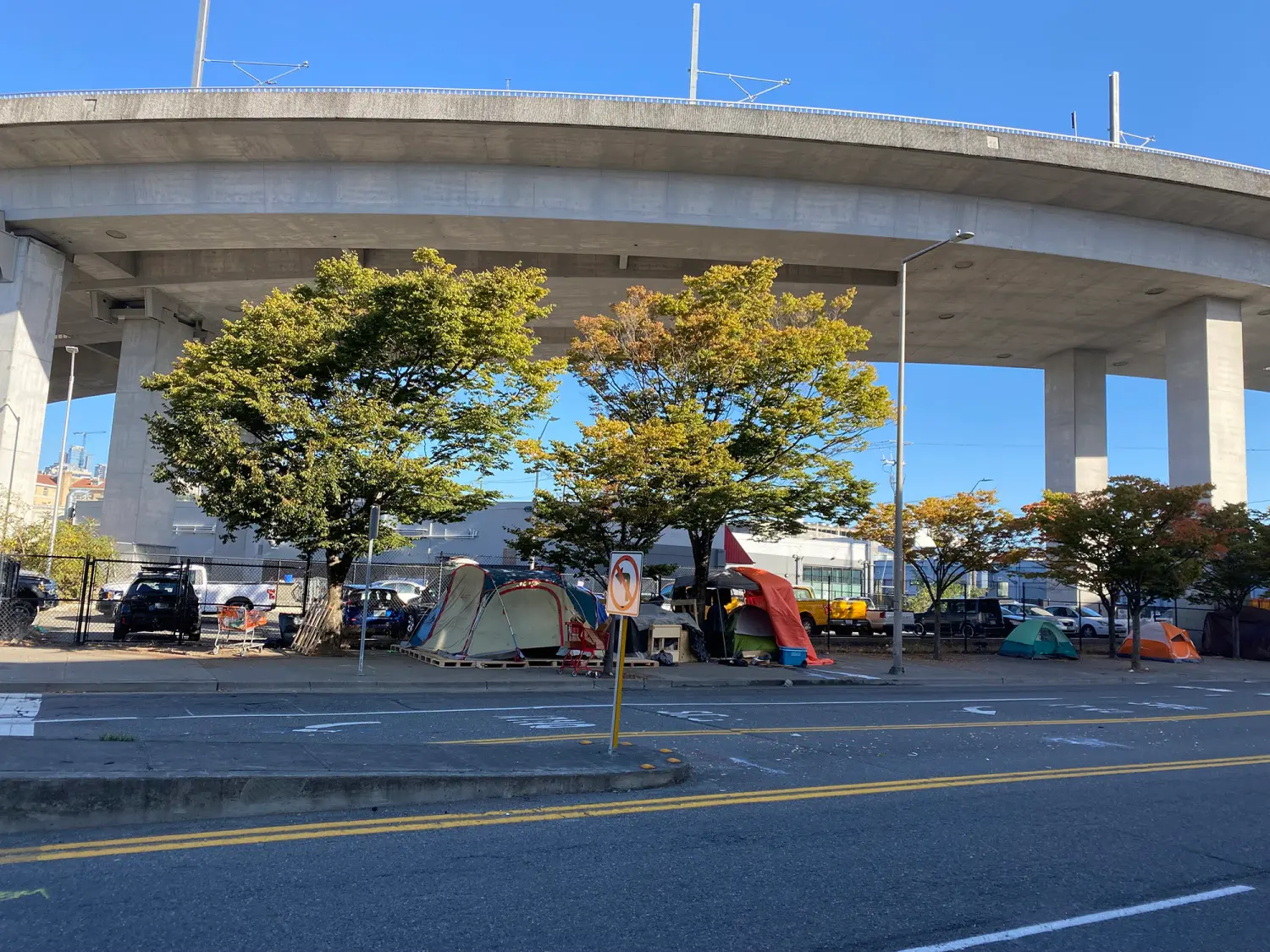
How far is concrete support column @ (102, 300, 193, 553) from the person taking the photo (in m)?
38.3

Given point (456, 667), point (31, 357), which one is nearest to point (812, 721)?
point (456, 667)

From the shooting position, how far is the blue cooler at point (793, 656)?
2205 cm

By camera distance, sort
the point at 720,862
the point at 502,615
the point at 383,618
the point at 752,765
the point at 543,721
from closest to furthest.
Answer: the point at 720,862
the point at 752,765
the point at 543,721
the point at 502,615
the point at 383,618

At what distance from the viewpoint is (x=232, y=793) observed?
6.61m

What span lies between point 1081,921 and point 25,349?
110ft

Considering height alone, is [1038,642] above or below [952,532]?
below

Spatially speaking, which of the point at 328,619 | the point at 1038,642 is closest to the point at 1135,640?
the point at 1038,642

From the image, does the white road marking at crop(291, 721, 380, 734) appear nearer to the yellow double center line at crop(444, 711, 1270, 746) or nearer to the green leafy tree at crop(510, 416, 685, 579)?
the yellow double center line at crop(444, 711, 1270, 746)

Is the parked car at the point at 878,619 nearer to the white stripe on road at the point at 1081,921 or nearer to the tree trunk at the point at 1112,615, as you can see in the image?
the tree trunk at the point at 1112,615

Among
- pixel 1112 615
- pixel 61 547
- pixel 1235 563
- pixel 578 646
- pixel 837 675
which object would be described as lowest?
pixel 837 675

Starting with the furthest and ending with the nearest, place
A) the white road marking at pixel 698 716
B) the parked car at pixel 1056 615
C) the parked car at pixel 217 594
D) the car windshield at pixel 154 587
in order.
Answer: the parked car at pixel 1056 615
the parked car at pixel 217 594
the car windshield at pixel 154 587
the white road marking at pixel 698 716

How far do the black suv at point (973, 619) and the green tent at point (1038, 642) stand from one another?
5.00m

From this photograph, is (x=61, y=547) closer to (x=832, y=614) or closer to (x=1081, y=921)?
(x=832, y=614)

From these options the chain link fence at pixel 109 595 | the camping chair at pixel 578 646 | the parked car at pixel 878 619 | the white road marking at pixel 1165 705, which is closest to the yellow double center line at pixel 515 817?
the white road marking at pixel 1165 705
